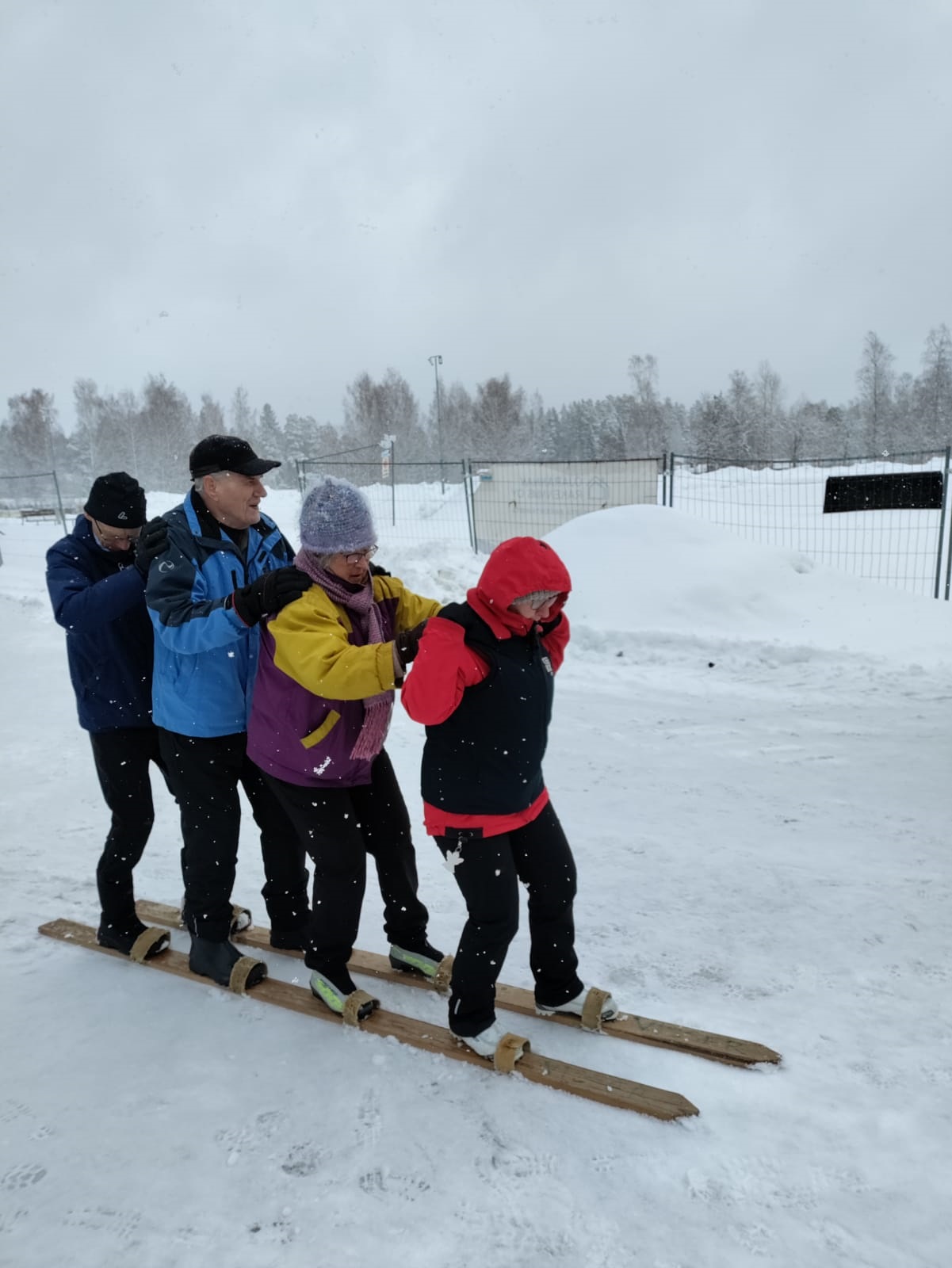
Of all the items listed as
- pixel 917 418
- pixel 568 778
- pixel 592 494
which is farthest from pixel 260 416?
pixel 568 778

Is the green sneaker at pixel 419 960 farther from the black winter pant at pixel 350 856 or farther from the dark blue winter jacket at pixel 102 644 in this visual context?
the dark blue winter jacket at pixel 102 644

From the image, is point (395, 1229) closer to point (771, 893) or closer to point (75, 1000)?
point (75, 1000)

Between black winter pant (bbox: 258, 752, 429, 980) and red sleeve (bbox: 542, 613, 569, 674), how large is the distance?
784mm

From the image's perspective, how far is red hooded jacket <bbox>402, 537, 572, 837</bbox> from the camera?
2.31 meters

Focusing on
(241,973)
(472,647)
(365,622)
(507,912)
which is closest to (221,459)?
(365,622)

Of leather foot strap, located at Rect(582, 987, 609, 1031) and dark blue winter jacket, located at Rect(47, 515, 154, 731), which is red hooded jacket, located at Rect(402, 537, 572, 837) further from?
dark blue winter jacket, located at Rect(47, 515, 154, 731)

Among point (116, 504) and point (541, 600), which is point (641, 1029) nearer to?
point (541, 600)

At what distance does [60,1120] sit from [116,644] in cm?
159

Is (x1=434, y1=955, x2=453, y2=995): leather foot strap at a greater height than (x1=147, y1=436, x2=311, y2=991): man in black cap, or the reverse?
(x1=147, y1=436, x2=311, y2=991): man in black cap

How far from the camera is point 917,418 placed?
57875 millimetres

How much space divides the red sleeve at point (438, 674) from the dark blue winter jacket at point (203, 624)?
62 centimetres

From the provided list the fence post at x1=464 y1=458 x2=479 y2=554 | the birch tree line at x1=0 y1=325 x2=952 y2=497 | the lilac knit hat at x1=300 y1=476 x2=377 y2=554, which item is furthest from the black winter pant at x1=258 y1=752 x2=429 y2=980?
the birch tree line at x1=0 y1=325 x2=952 y2=497

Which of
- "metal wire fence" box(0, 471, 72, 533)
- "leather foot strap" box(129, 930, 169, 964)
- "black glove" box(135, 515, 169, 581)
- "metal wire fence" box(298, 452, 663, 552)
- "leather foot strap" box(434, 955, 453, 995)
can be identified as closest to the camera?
"black glove" box(135, 515, 169, 581)

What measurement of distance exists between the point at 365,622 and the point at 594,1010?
157cm
